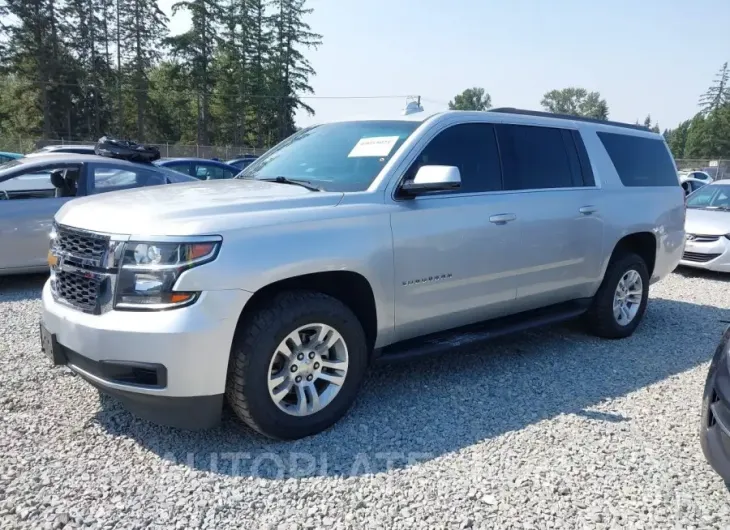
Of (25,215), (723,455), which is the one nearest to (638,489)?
(723,455)

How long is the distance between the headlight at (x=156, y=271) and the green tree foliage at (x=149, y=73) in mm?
45662

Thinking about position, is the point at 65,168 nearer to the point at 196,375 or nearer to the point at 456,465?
the point at 196,375

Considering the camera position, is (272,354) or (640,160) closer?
(272,354)

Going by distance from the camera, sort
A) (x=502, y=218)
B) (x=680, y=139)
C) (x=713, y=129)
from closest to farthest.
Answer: (x=502, y=218)
(x=713, y=129)
(x=680, y=139)

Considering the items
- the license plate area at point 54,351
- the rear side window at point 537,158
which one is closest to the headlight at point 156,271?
the license plate area at point 54,351

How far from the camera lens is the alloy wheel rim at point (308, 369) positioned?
10.4ft

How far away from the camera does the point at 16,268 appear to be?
6523mm

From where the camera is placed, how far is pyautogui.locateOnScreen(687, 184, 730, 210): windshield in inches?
389

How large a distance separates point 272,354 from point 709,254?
829 centimetres

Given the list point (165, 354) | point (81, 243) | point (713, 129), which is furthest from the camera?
point (713, 129)

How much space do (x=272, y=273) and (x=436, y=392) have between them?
1.69 meters

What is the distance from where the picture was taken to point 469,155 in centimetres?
406

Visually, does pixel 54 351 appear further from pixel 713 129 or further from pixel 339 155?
pixel 713 129

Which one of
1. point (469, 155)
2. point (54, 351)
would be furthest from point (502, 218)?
point (54, 351)
